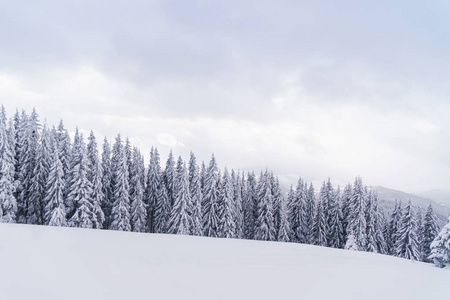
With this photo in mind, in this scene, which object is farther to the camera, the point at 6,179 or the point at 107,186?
the point at 107,186

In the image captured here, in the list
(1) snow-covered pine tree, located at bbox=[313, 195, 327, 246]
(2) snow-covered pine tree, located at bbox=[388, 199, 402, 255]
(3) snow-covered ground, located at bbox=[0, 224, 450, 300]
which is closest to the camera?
(3) snow-covered ground, located at bbox=[0, 224, 450, 300]

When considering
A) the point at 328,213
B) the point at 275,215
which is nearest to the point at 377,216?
the point at 328,213

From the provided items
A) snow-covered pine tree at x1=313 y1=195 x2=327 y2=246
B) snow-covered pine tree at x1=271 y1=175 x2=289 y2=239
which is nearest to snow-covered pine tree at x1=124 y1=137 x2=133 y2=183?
snow-covered pine tree at x1=271 y1=175 x2=289 y2=239

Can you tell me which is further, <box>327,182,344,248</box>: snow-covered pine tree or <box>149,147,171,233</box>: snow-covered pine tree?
<box>327,182,344,248</box>: snow-covered pine tree

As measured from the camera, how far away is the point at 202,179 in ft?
173

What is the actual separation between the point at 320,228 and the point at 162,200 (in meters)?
29.0

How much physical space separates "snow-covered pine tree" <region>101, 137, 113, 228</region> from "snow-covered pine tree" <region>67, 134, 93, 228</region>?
6.45 metres

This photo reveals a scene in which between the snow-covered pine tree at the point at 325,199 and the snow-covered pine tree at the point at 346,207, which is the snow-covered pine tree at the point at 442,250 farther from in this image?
the snow-covered pine tree at the point at 325,199

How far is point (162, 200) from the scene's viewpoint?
151 ft

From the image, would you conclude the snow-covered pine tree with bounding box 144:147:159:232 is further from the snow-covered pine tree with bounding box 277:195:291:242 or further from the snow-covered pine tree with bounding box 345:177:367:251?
the snow-covered pine tree with bounding box 345:177:367:251

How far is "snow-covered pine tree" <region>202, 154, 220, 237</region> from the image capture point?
4200 cm

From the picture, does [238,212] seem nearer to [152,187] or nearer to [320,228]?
[320,228]

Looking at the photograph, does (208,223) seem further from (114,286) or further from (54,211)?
(114,286)

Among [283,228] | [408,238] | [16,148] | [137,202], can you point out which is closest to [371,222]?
[408,238]
